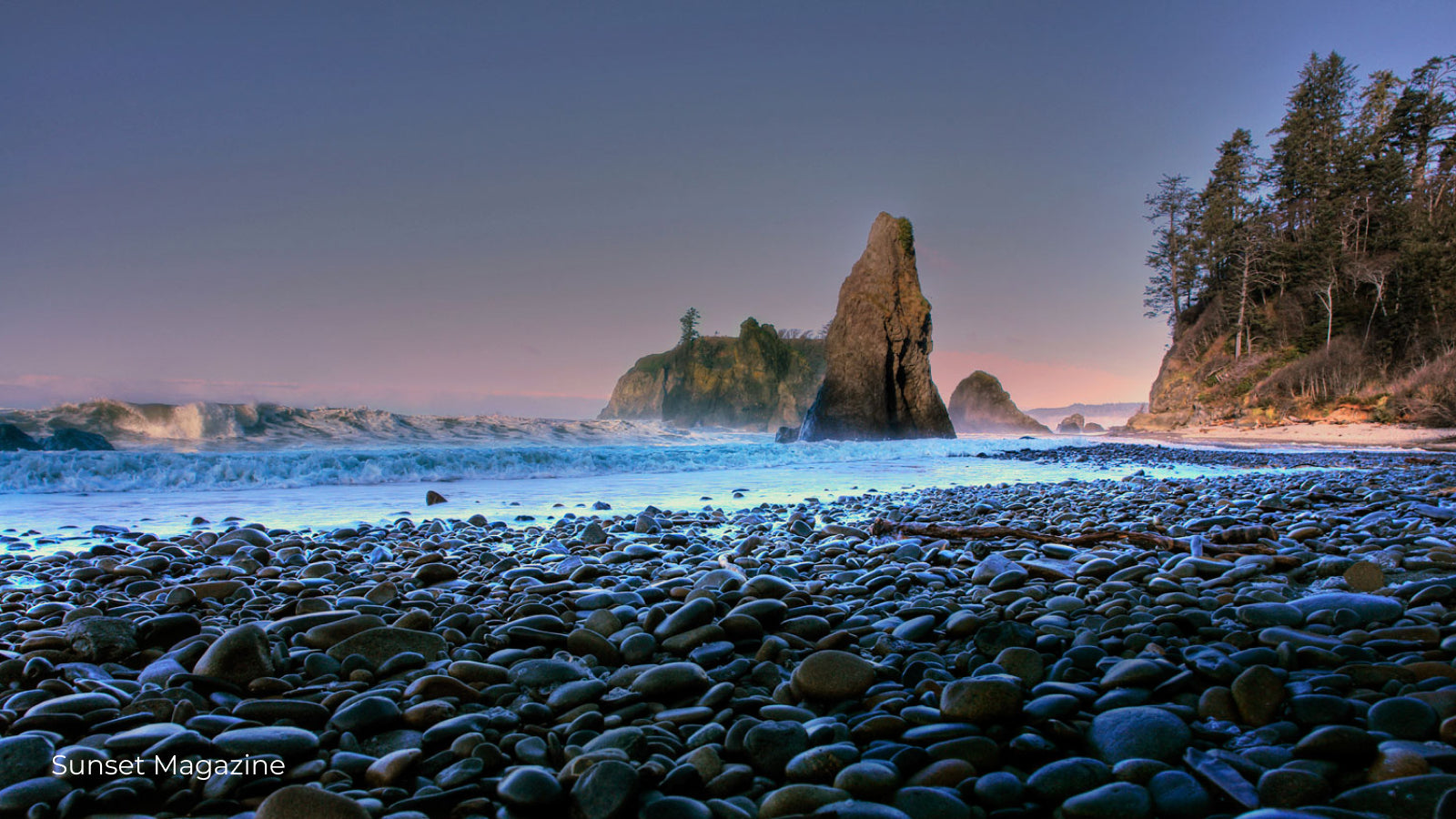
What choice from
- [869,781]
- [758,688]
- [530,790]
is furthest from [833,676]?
[530,790]

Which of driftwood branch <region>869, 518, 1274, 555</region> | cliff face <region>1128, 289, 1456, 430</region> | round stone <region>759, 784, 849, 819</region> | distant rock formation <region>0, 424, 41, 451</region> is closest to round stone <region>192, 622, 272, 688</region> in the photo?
round stone <region>759, 784, 849, 819</region>

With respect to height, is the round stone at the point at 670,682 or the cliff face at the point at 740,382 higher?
the cliff face at the point at 740,382

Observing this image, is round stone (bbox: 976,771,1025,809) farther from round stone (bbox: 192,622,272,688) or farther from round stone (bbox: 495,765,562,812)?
round stone (bbox: 192,622,272,688)

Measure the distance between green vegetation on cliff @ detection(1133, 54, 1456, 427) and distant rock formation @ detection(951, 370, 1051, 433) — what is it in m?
11.2

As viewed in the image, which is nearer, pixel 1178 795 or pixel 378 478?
pixel 1178 795

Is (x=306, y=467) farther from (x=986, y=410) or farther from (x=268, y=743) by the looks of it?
(x=986, y=410)

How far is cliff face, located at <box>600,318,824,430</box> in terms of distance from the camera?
193 feet

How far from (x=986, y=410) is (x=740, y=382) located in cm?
2192

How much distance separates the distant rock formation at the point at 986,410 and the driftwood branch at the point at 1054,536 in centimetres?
4519

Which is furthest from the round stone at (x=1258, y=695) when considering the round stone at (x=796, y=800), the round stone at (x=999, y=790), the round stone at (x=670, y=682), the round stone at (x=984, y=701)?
the round stone at (x=670, y=682)

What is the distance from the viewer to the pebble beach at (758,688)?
1.27m

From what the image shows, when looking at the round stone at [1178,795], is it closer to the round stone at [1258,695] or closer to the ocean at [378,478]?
the round stone at [1258,695]

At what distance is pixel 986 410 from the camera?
48.5 meters

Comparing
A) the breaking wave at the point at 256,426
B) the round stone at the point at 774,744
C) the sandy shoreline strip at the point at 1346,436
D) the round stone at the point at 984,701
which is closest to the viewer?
the round stone at the point at 774,744
